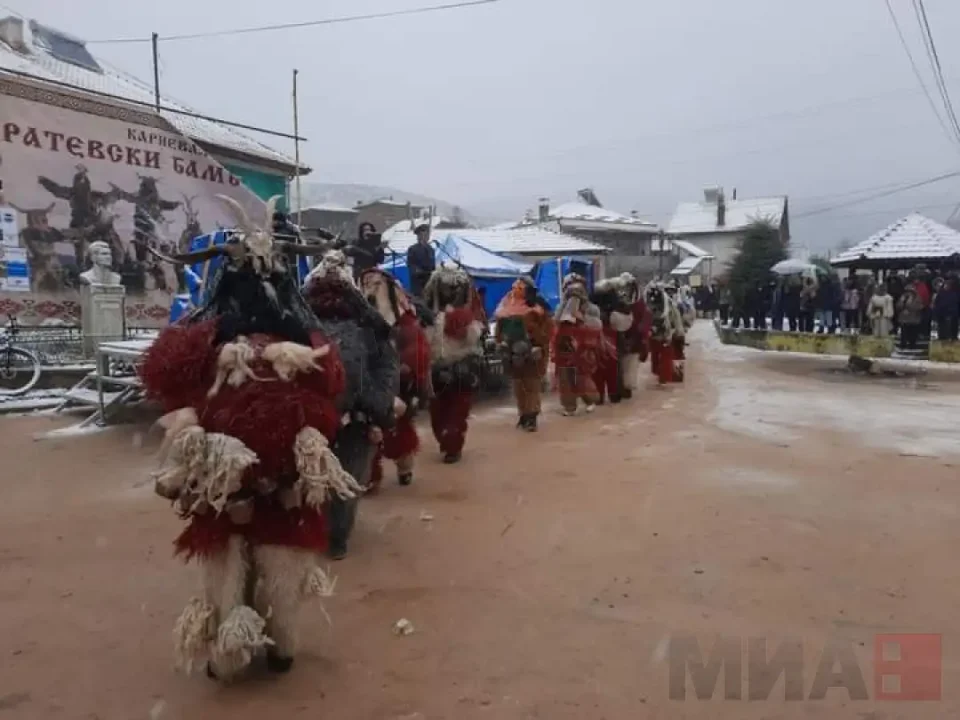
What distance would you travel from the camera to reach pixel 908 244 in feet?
65.1

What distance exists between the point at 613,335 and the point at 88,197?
8.16m

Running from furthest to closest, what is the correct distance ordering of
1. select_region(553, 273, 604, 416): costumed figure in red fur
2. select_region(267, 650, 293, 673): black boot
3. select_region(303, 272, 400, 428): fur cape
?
select_region(553, 273, 604, 416): costumed figure in red fur → select_region(303, 272, 400, 428): fur cape → select_region(267, 650, 293, 673): black boot

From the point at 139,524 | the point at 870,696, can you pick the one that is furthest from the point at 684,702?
the point at 139,524

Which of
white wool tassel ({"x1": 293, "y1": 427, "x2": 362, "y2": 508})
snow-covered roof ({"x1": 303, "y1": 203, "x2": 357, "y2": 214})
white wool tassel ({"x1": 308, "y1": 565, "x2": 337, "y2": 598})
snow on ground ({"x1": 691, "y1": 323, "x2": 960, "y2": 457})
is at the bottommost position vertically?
snow on ground ({"x1": 691, "y1": 323, "x2": 960, "y2": 457})

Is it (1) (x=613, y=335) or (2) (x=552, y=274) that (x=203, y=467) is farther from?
(2) (x=552, y=274)

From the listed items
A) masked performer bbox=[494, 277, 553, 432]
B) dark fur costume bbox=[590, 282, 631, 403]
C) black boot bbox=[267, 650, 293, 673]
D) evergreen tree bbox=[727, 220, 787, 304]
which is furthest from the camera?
evergreen tree bbox=[727, 220, 787, 304]

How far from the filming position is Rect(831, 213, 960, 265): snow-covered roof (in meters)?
19.2

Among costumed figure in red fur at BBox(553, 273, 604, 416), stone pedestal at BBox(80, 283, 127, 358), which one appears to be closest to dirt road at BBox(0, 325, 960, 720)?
costumed figure in red fur at BBox(553, 273, 604, 416)

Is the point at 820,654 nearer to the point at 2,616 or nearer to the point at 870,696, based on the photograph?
the point at 870,696

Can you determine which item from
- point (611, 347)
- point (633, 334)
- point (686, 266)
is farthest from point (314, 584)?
point (686, 266)

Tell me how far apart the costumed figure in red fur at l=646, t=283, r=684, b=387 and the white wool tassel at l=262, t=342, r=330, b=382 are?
424 inches

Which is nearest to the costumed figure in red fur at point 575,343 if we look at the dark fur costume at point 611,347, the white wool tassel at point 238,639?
the dark fur costume at point 611,347

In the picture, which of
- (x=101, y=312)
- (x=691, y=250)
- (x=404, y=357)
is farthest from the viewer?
(x=691, y=250)
